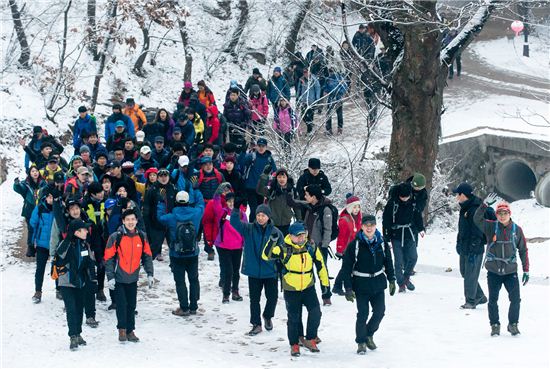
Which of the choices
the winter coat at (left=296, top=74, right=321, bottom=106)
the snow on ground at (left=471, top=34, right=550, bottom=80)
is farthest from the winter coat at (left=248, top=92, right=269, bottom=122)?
the snow on ground at (left=471, top=34, right=550, bottom=80)

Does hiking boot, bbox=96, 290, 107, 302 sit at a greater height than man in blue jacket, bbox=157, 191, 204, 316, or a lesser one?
lesser

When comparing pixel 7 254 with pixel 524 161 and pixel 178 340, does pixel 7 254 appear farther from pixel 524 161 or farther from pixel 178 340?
pixel 524 161

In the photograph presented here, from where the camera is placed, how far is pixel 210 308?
481 inches

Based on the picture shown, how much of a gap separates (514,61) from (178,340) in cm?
2413

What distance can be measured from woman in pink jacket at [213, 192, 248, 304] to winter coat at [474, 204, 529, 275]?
10.6 feet

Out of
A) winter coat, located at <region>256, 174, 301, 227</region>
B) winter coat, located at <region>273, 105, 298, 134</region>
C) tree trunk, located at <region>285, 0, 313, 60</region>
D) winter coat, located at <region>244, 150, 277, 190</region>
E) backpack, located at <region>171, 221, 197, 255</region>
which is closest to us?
backpack, located at <region>171, 221, 197, 255</region>

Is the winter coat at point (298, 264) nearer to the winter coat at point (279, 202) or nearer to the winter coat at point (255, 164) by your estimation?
the winter coat at point (279, 202)

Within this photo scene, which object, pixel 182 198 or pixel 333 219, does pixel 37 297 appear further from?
pixel 333 219

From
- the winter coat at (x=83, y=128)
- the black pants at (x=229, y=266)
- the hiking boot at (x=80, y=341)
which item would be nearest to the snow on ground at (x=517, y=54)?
the winter coat at (x=83, y=128)

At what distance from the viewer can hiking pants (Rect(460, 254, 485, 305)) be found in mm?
11836

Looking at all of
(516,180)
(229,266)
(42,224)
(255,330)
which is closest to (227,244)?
(229,266)

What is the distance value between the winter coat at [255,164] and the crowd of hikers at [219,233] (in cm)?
2

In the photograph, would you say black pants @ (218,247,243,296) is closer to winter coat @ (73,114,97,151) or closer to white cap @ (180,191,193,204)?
white cap @ (180,191,193,204)

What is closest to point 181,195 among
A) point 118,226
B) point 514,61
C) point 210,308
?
point 118,226
